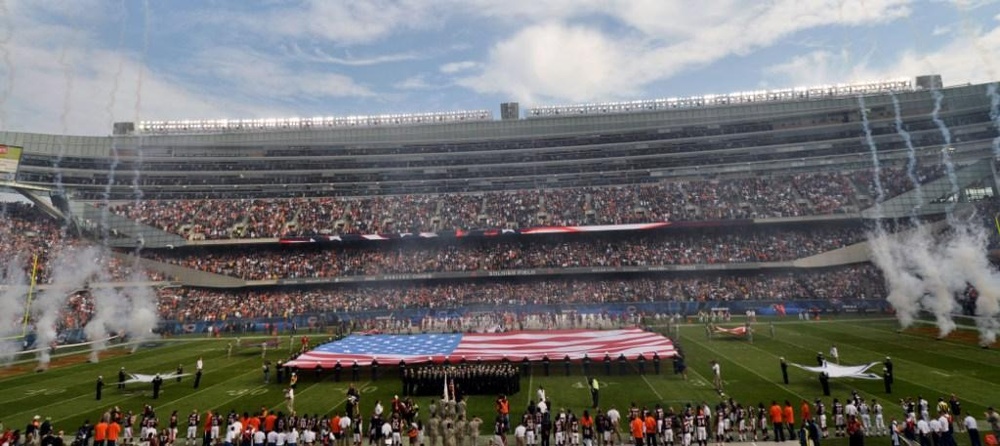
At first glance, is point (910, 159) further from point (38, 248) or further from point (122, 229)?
point (38, 248)

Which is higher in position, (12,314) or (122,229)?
(122,229)

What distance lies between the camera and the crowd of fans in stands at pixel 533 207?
58281 millimetres

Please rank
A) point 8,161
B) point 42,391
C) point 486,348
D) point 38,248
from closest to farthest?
point 42,391
point 486,348
point 38,248
point 8,161

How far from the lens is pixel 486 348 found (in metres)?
29.3

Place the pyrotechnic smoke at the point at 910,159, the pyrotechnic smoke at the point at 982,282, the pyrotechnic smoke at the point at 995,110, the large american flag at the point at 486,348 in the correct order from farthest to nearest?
the pyrotechnic smoke at the point at 995,110 → the pyrotechnic smoke at the point at 910,159 → the pyrotechnic smoke at the point at 982,282 → the large american flag at the point at 486,348

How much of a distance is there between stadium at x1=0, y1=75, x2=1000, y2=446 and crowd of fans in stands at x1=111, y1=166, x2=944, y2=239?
13.5 inches

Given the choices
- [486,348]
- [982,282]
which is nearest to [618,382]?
[486,348]

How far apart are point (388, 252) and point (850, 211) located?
167 feet

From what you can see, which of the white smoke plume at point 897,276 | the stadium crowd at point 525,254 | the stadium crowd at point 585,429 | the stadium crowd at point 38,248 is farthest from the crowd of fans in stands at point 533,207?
the stadium crowd at point 585,429

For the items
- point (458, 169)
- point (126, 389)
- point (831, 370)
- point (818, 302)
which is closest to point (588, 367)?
point (831, 370)

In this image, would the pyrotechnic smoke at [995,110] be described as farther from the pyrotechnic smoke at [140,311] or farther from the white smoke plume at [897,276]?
the pyrotechnic smoke at [140,311]

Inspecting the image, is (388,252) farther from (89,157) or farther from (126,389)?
(89,157)

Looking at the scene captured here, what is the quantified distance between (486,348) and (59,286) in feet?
143

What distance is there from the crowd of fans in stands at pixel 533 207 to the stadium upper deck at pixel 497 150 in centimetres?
328
